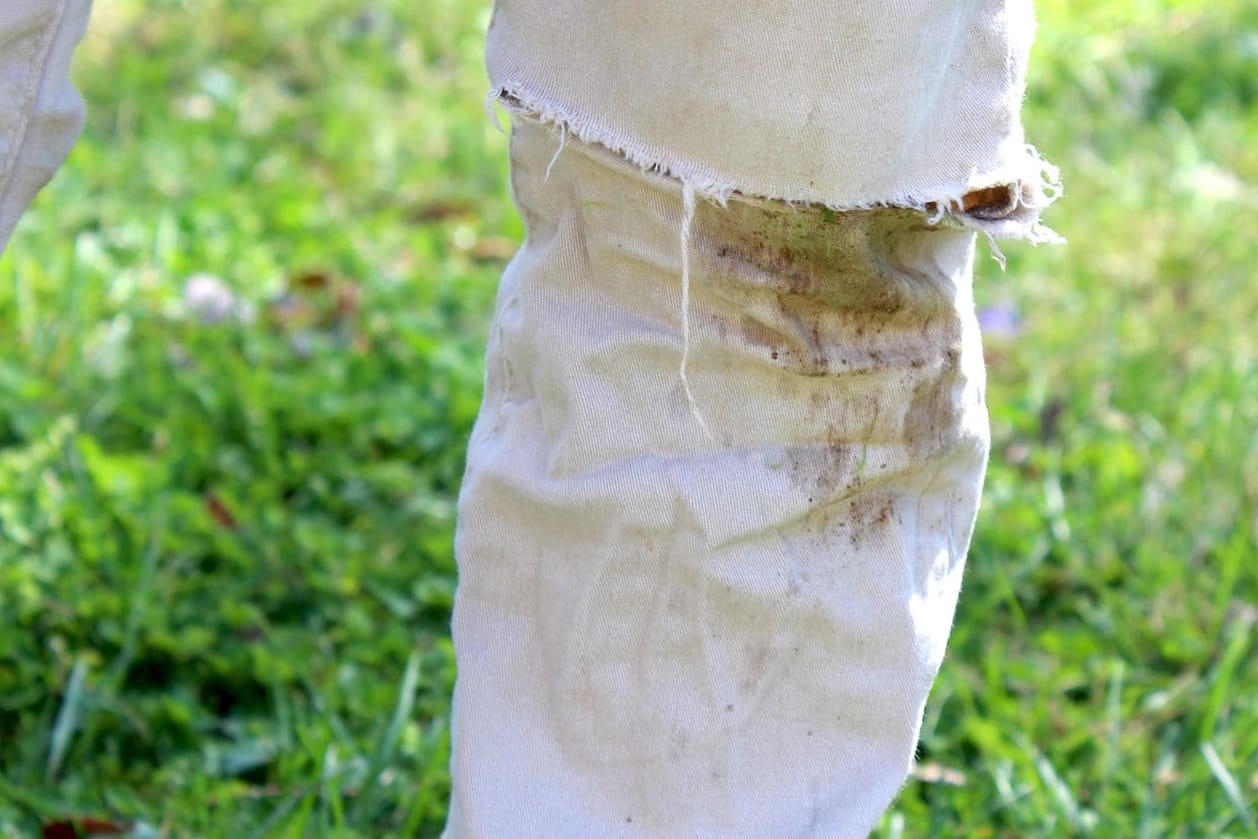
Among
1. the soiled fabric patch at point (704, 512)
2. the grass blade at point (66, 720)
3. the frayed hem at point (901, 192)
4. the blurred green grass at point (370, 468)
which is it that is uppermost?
the frayed hem at point (901, 192)

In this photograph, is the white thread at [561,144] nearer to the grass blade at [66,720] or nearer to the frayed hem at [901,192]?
the frayed hem at [901,192]

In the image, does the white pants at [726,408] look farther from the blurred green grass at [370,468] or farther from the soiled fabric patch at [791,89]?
the blurred green grass at [370,468]

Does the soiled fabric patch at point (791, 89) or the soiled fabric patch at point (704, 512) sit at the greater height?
the soiled fabric patch at point (791, 89)

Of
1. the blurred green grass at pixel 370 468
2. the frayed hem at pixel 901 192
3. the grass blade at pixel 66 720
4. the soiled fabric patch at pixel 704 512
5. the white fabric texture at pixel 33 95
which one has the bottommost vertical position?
the blurred green grass at pixel 370 468

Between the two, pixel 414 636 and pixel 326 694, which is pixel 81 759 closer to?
pixel 326 694

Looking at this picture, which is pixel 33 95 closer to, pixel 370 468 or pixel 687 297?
pixel 687 297

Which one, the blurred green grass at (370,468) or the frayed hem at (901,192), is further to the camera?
the blurred green grass at (370,468)

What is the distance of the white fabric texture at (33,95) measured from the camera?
104cm

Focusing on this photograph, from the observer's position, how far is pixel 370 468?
6.86 feet

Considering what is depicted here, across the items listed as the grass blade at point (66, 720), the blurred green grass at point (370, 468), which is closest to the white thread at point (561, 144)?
the blurred green grass at point (370, 468)

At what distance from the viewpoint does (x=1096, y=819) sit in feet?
5.18

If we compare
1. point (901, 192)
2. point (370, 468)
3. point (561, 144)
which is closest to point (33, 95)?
point (561, 144)

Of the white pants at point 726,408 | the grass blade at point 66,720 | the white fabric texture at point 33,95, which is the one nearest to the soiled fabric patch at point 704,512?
the white pants at point 726,408

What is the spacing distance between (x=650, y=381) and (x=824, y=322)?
0.14 metres
